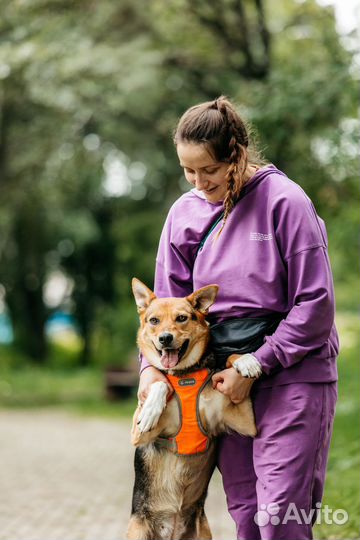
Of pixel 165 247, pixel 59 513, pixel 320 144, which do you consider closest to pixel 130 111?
pixel 320 144

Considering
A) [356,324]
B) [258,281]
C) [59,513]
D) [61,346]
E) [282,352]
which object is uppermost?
[258,281]

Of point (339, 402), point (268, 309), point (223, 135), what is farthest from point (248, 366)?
point (339, 402)

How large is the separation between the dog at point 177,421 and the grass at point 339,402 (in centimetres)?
267

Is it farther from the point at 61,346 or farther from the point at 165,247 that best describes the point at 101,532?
the point at 61,346

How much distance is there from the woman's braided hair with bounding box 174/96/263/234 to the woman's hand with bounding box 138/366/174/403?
0.81m

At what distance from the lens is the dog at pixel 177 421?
355 centimetres

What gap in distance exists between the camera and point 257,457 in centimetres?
349

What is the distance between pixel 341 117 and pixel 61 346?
20163 mm

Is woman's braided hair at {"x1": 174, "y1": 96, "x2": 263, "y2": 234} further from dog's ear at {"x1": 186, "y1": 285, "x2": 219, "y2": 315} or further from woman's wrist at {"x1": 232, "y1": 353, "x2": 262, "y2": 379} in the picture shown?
woman's wrist at {"x1": 232, "y1": 353, "x2": 262, "y2": 379}

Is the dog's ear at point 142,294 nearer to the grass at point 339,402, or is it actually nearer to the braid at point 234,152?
the braid at point 234,152

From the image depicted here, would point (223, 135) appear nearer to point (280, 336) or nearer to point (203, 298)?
point (203, 298)

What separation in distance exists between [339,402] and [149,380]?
7103 mm

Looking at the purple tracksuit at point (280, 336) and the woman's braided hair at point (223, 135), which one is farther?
the woman's braided hair at point (223, 135)

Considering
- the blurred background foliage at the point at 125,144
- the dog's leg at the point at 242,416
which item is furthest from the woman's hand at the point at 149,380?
the blurred background foliage at the point at 125,144
